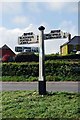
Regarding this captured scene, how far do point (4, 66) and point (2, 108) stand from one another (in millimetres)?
10902

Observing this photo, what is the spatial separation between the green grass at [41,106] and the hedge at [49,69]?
8.28 meters

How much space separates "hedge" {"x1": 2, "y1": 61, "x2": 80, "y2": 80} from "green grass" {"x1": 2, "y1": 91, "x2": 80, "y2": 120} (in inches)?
326

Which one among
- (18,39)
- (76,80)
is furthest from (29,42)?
(76,80)

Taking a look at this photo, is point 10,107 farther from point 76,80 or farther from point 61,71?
point 61,71

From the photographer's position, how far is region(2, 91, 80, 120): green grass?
6055 millimetres

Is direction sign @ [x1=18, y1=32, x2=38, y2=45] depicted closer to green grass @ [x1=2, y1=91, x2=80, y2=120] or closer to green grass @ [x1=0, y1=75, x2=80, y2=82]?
green grass @ [x1=2, y1=91, x2=80, y2=120]

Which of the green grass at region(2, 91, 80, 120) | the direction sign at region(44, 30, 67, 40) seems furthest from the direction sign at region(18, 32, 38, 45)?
the green grass at region(2, 91, 80, 120)

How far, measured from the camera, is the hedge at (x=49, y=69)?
648 inches

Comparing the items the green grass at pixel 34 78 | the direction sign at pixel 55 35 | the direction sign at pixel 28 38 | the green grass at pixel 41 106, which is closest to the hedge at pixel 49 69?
the green grass at pixel 34 78

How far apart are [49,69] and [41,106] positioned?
10.2 m

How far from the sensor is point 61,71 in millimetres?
16688

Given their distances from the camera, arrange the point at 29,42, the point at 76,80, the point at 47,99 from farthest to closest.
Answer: the point at 76,80
the point at 29,42
the point at 47,99

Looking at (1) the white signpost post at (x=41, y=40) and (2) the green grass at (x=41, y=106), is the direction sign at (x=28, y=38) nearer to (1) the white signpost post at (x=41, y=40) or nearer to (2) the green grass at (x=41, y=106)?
(1) the white signpost post at (x=41, y=40)

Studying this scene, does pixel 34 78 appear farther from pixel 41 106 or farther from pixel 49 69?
pixel 41 106
